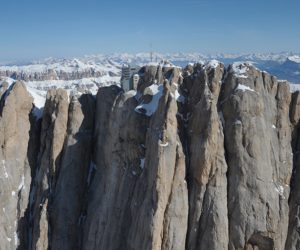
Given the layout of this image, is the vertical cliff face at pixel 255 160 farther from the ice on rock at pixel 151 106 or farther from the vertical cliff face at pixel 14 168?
the vertical cliff face at pixel 14 168

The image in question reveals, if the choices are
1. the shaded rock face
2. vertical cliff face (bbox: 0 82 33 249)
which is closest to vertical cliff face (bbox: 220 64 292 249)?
the shaded rock face

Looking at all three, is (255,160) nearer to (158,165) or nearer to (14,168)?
(158,165)

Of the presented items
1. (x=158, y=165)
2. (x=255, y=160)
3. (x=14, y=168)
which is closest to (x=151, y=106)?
(x=158, y=165)

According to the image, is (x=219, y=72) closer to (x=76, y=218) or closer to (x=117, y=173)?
(x=117, y=173)

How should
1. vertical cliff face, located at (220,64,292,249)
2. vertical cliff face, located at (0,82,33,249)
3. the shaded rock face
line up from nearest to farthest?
the shaded rock face, vertical cliff face, located at (220,64,292,249), vertical cliff face, located at (0,82,33,249)

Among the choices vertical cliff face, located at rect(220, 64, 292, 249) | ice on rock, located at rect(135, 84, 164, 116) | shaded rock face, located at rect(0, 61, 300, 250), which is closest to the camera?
shaded rock face, located at rect(0, 61, 300, 250)

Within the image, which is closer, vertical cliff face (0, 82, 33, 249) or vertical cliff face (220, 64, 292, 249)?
vertical cliff face (220, 64, 292, 249)

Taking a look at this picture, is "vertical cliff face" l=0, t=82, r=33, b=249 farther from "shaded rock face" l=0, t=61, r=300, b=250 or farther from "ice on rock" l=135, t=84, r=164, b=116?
"ice on rock" l=135, t=84, r=164, b=116

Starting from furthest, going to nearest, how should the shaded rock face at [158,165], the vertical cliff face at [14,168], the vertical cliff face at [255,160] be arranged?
1. the vertical cliff face at [14,168]
2. the vertical cliff face at [255,160]
3. the shaded rock face at [158,165]

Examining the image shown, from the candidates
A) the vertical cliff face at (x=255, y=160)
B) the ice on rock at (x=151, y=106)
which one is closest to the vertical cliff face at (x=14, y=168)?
the ice on rock at (x=151, y=106)
